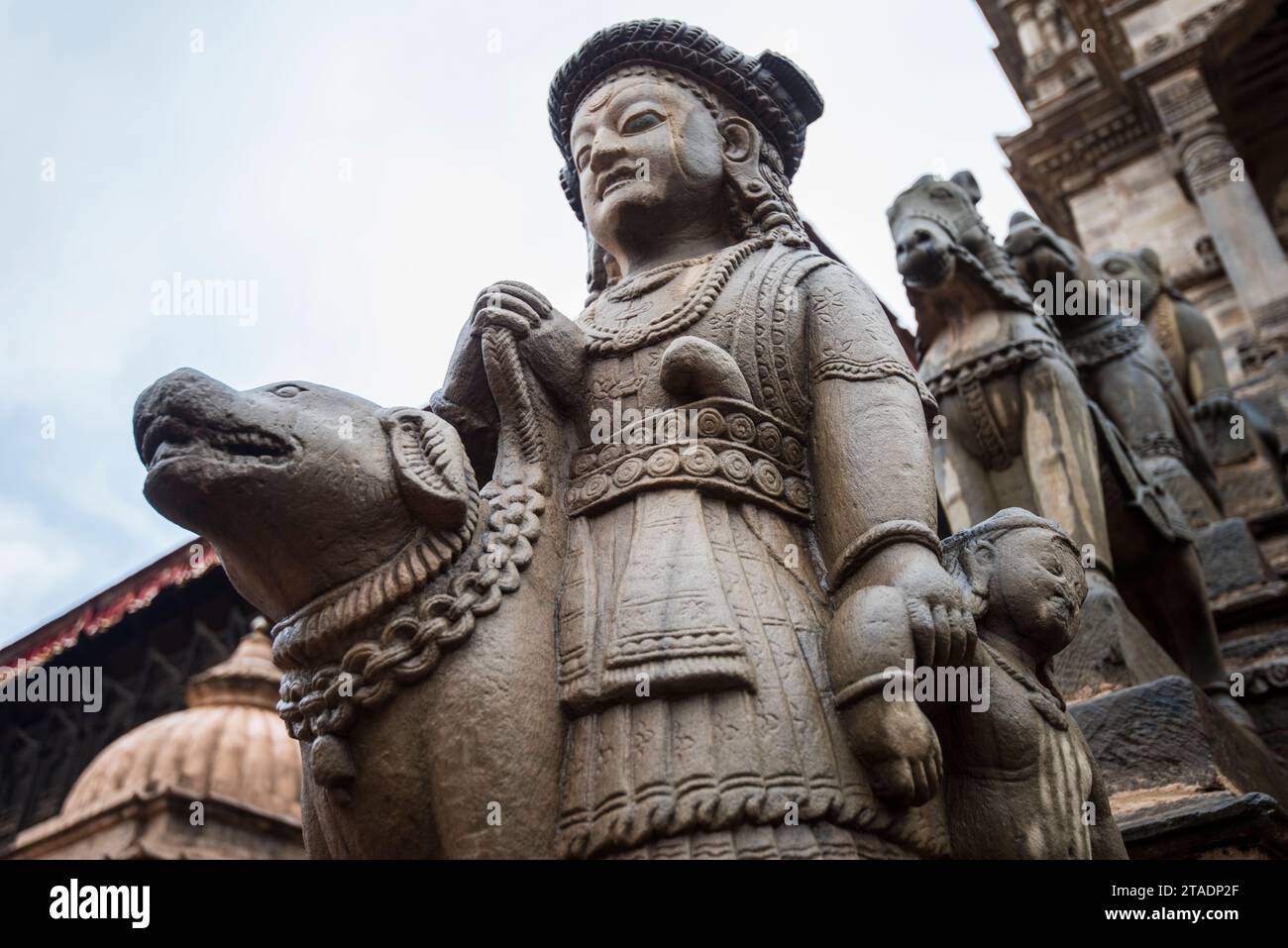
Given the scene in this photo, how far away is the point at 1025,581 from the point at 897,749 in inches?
24.9

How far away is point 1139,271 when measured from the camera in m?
8.88

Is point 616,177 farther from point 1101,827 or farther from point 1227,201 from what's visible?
point 1227,201

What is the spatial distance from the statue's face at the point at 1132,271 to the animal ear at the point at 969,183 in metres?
3.09

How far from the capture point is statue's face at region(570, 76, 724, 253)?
3.34 m

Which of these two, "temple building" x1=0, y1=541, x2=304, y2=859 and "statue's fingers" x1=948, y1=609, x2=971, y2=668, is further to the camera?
"temple building" x1=0, y1=541, x2=304, y2=859

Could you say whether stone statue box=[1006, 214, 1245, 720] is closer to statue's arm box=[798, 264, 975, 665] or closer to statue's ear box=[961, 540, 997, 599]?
statue's arm box=[798, 264, 975, 665]

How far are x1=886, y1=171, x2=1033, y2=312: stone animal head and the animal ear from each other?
15 cm

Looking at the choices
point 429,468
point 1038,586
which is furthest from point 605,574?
point 1038,586

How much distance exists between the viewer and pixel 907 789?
2.29m

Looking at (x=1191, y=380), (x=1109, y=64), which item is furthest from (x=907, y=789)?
(x=1109, y=64)

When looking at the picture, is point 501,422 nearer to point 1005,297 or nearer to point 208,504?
point 208,504

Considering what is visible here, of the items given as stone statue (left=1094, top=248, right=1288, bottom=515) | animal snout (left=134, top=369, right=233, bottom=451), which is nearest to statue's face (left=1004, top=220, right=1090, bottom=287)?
stone statue (left=1094, top=248, right=1288, bottom=515)

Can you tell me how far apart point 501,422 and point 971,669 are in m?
1.32
